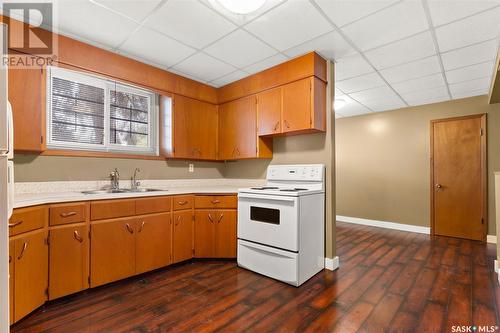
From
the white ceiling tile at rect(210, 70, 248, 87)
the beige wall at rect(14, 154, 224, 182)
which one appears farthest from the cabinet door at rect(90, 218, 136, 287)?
the white ceiling tile at rect(210, 70, 248, 87)

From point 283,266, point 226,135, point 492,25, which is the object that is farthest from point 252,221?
point 492,25

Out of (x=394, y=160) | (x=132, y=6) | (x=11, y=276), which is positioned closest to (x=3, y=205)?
(x=11, y=276)

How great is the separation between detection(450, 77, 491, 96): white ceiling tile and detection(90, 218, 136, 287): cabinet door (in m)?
4.69

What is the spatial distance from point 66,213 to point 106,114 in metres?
1.37

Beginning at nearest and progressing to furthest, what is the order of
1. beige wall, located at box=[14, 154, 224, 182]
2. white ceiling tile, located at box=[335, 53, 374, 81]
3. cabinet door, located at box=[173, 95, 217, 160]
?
1. beige wall, located at box=[14, 154, 224, 182]
2. white ceiling tile, located at box=[335, 53, 374, 81]
3. cabinet door, located at box=[173, 95, 217, 160]

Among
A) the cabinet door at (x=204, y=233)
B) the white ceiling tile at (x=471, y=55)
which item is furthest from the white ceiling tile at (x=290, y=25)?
the cabinet door at (x=204, y=233)

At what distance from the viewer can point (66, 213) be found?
2.05 m

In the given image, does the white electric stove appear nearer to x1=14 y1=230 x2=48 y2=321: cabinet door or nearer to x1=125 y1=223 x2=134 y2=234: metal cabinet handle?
x1=125 y1=223 x2=134 y2=234: metal cabinet handle

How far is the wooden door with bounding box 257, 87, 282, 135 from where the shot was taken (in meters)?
3.07

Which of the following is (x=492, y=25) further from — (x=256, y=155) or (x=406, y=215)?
(x=406, y=215)

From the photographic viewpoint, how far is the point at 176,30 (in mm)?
2355

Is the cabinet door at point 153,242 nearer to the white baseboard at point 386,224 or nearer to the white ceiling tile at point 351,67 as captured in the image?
the white ceiling tile at point 351,67

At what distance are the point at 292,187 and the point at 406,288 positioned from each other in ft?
5.06

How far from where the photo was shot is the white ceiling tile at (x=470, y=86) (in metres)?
3.44
